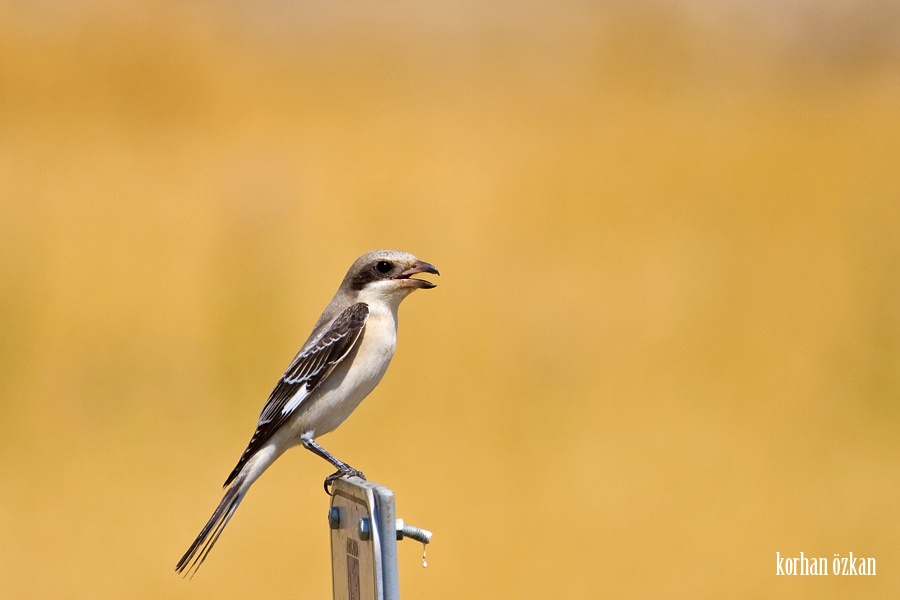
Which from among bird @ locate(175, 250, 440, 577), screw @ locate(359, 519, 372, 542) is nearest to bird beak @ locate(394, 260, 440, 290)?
bird @ locate(175, 250, 440, 577)

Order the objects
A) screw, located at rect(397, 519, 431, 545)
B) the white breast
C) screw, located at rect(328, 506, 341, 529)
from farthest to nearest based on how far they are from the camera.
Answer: the white breast < screw, located at rect(328, 506, 341, 529) < screw, located at rect(397, 519, 431, 545)

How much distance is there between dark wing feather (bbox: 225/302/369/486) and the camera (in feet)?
16.7

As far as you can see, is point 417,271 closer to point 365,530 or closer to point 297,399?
point 297,399

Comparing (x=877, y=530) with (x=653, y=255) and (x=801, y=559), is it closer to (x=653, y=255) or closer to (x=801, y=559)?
(x=801, y=559)

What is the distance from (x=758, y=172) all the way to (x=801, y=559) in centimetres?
896

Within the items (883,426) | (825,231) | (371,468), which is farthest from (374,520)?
(825,231)

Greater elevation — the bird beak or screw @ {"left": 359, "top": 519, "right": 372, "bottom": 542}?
the bird beak

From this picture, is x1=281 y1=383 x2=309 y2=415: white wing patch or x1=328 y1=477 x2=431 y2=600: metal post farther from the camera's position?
x1=281 y1=383 x2=309 y2=415: white wing patch

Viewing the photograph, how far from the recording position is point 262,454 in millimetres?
5262

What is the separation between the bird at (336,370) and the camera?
509cm

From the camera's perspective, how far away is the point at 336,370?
16.9ft

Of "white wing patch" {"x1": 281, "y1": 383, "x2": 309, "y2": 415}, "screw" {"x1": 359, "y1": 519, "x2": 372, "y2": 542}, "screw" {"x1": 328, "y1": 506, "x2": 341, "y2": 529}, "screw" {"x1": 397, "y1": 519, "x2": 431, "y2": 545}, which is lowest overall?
"screw" {"x1": 359, "y1": 519, "x2": 372, "y2": 542}

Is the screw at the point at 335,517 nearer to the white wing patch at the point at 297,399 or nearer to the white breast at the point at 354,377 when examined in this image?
the white breast at the point at 354,377

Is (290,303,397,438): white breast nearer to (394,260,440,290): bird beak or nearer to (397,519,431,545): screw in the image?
(394,260,440,290): bird beak
